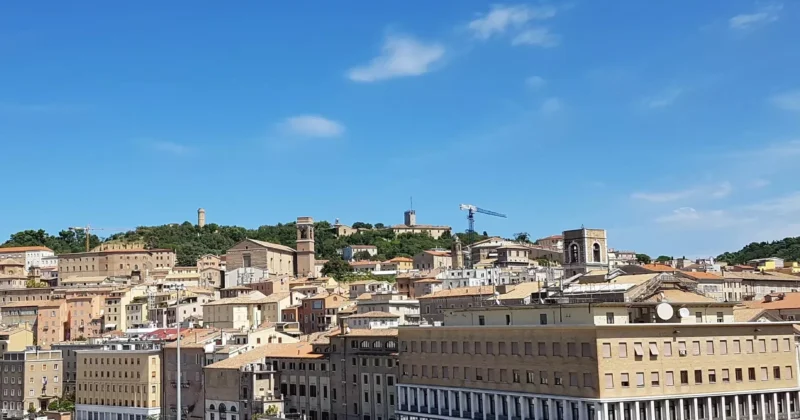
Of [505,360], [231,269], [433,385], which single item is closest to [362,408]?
[433,385]

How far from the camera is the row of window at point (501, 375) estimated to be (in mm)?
44812

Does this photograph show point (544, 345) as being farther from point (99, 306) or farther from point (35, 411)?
point (99, 306)

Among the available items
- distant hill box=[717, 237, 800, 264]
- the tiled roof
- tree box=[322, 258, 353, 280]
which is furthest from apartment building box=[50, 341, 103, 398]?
distant hill box=[717, 237, 800, 264]

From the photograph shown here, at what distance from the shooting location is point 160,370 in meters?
77.1

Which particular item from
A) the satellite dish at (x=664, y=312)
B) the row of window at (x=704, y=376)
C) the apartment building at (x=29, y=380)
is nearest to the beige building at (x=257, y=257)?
the apartment building at (x=29, y=380)

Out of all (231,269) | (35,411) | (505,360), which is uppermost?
(231,269)

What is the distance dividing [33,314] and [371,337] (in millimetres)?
60966

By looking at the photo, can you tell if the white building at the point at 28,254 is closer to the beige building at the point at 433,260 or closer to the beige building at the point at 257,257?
the beige building at the point at 257,257

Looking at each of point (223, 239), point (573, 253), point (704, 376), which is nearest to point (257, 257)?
point (223, 239)

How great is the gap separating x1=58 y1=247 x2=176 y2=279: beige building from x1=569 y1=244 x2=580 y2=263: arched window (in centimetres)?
7570

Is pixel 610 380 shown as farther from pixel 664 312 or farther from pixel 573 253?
pixel 573 253

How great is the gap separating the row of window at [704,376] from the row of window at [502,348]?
1898 millimetres

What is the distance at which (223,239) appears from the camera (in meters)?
182

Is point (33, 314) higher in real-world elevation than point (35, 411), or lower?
higher
